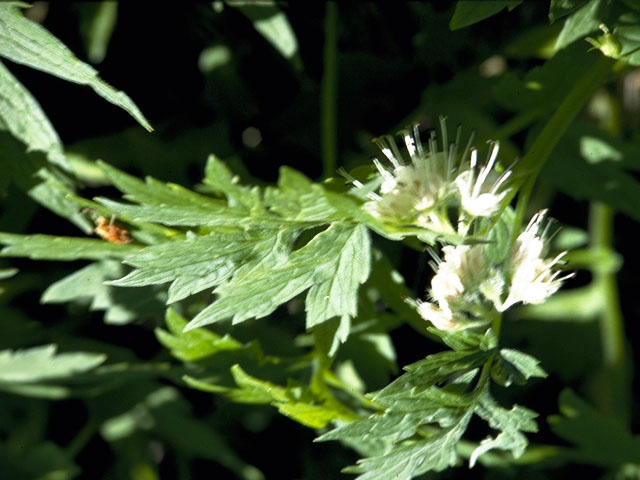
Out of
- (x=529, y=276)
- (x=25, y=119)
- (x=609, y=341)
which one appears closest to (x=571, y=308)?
(x=609, y=341)

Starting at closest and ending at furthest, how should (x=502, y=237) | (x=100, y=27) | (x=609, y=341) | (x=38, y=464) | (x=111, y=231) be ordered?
(x=502, y=237), (x=111, y=231), (x=100, y=27), (x=38, y=464), (x=609, y=341)

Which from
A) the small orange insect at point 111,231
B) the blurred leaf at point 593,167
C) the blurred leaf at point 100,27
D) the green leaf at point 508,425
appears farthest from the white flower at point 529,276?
the blurred leaf at point 100,27

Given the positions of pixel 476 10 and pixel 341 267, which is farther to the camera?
pixel 476 10

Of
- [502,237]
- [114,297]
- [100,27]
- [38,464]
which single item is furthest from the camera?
[38,464]

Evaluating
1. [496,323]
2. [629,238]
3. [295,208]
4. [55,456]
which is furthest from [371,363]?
[629,238]

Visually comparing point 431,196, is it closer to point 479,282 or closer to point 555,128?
point 479,282

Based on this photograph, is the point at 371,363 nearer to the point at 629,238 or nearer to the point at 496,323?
the point at 496,323

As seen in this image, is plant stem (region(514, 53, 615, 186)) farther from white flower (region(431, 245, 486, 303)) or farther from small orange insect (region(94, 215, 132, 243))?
small orange insect (region(94, 215, 132, 243))
